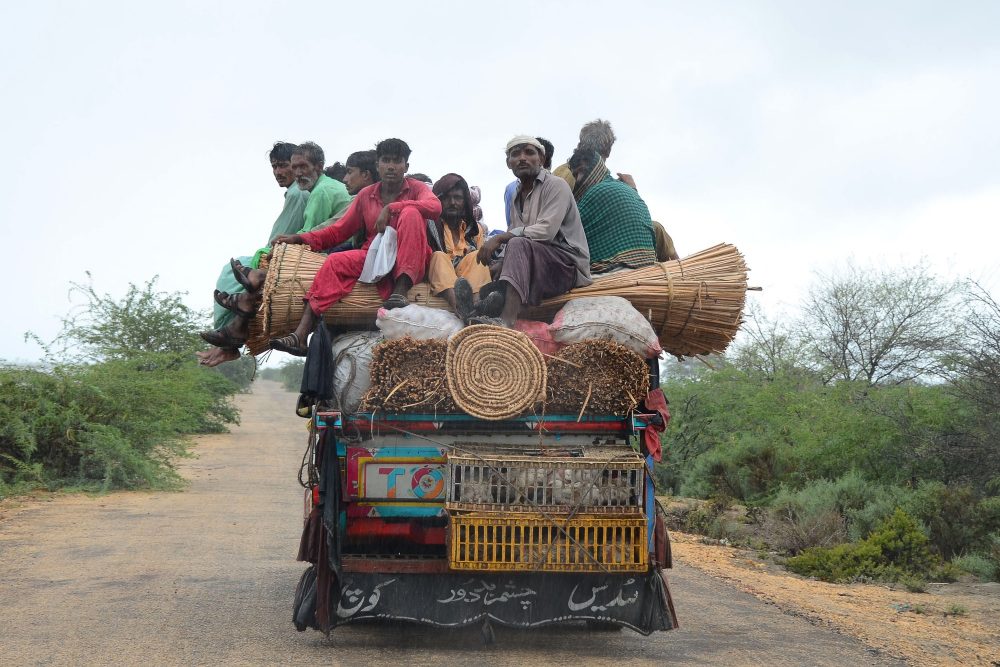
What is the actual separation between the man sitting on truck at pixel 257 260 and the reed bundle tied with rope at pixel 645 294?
0.61ft

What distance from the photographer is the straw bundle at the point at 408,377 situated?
203 inches

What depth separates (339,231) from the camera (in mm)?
6547

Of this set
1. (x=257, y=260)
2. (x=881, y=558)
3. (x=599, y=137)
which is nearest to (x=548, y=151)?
(x=599, y=137)

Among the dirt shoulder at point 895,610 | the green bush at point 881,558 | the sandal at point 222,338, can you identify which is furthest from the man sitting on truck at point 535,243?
the green bush at point 881,558

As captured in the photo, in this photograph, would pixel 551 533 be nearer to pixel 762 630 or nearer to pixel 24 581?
pixel 762 630

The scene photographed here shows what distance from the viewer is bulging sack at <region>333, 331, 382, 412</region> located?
5332mm

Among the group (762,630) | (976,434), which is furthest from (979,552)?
(762,630)

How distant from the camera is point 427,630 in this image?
593cm

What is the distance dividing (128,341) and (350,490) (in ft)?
69.1

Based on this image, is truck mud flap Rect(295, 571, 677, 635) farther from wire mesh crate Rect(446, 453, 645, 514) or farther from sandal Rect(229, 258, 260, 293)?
sandal Rect(229, 258, 260, 293)

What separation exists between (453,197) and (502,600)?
284cm

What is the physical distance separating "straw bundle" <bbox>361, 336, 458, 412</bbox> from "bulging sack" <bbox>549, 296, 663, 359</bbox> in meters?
0.65

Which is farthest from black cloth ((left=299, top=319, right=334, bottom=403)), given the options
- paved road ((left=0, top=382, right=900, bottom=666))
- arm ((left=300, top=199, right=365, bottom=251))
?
paved road ((left=0, top=382, right=900, bottom=666))

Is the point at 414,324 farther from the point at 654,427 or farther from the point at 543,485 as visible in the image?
the point at 654,427
